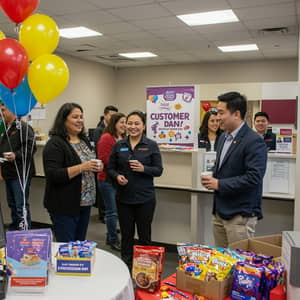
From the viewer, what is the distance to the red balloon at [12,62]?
1936mm

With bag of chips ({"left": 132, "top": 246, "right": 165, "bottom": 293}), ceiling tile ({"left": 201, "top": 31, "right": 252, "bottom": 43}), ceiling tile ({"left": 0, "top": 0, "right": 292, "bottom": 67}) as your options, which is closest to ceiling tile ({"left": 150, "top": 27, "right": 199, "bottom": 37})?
ceiling tile ({"left": 0, "top": 0, "right": 292, "bottom": 67})

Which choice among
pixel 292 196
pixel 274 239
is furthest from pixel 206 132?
pixel 274 239

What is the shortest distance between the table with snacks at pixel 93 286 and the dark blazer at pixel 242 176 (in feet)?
2.97

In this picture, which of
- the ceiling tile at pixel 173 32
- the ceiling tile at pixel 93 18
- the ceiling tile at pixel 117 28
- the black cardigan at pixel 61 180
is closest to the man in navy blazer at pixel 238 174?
the black cardigan at pixel 61 180

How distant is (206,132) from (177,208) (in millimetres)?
951

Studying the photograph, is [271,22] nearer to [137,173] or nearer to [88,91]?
[137,173]

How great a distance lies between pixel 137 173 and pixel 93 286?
1.58 meters

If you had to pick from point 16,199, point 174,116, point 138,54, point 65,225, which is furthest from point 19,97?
point 138,54

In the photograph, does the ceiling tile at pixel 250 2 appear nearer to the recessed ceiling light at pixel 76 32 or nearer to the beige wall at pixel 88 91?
the recessed ceiling light at pixel 76 32

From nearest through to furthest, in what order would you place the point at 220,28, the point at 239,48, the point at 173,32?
the point at 220,28, the point at 173,32, the point at 239,48

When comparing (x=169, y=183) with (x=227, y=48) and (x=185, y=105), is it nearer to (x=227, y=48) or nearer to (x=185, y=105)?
(x=185, y=105)

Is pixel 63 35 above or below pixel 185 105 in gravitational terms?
above

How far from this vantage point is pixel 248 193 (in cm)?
233

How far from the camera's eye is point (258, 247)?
76.7 inches
